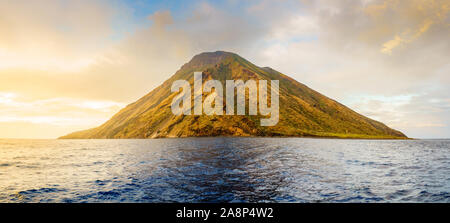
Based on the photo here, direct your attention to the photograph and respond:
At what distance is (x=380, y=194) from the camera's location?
68.5 ft

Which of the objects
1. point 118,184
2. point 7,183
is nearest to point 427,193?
point 118,184

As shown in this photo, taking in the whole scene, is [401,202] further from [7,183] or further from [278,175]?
[7,183]

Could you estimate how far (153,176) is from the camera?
98.6 ft

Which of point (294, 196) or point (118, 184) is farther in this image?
point (118, 184)

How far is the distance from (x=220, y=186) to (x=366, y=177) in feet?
69.2

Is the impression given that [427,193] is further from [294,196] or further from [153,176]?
[153,176]
